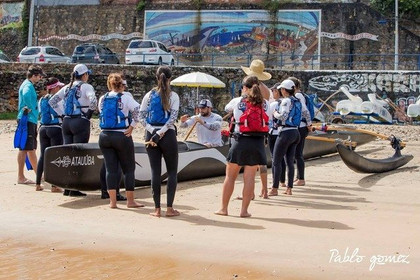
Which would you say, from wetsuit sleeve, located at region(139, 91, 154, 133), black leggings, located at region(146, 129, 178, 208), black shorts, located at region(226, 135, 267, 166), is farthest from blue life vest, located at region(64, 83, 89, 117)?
black shorts, located at region(226, 135, 267, 166)

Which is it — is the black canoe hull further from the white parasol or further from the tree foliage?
the tree foliage

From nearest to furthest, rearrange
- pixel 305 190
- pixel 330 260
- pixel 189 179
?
pixel 330 260 → pixel 305 190 → pixel 189 179

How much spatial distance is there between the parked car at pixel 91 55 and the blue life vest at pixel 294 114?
88.8 ft

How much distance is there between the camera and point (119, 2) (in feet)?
143

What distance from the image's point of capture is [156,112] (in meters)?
9.25

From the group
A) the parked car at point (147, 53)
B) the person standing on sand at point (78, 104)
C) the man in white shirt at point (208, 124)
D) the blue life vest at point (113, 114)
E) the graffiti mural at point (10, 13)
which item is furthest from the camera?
the graffiti mural at point (10, 13)

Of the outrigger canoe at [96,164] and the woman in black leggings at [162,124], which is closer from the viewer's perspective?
the woman in black leggings at [162,124]

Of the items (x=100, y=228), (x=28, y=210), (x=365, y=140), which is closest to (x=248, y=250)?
(x=100, y=228)

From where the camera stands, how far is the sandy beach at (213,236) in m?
7.08

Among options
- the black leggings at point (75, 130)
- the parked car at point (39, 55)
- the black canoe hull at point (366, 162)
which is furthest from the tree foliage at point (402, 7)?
the black leggings at point (75, 130)

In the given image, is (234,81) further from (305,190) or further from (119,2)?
(305,190)

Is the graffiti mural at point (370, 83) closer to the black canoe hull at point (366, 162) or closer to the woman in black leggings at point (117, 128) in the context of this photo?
the black canoe hull at point (366, 162)

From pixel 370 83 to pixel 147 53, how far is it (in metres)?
10.7

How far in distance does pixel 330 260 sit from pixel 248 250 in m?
0.84
